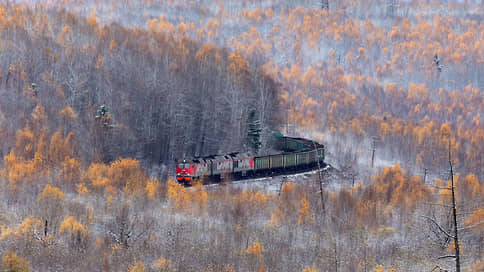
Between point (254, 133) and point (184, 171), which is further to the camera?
point (254, 133)

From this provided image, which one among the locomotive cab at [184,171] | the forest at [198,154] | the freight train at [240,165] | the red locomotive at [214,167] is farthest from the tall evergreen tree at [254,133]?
the locomotive cab at [184,171]

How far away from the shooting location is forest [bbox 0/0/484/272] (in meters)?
34.8

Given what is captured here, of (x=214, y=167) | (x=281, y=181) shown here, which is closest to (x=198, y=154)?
(x=214, y=167)

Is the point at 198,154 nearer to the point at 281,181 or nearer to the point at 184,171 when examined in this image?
the point at 281,181

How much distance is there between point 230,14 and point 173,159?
81.3 m

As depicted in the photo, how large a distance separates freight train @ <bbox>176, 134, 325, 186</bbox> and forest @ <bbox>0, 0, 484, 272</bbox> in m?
1.78

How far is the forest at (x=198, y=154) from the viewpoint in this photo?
3481 cm

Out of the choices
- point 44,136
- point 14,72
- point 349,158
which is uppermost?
point 14,72

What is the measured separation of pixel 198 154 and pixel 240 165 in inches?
366

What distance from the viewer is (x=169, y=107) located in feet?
180

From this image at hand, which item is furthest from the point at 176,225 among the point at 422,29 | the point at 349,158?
the point at 422,29

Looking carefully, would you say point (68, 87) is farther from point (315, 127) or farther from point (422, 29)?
point (422, 29)

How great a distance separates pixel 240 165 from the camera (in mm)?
46688

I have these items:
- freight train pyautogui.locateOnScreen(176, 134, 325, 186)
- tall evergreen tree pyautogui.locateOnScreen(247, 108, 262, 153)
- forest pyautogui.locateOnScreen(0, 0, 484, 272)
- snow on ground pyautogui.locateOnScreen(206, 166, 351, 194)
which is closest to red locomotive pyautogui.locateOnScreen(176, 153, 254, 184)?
freight train pyautogui.locateOnScreen(176, 134, 325, 186)
